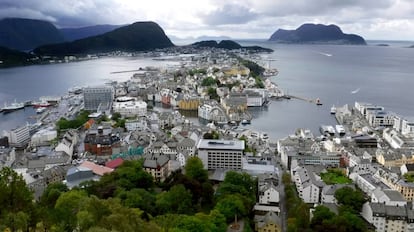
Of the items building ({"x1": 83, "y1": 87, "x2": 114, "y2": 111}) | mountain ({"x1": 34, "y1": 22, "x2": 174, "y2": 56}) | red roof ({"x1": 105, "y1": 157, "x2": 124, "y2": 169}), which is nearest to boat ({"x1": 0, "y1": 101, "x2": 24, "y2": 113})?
building ({"x1": 83, "y1": 87, "x2": 114, "y2": 111})

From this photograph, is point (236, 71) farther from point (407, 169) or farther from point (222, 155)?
point (407, 169)

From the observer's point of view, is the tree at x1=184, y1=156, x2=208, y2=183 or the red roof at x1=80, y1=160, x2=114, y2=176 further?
the red roof at x1=80, y1=160, x2=114, y2=176

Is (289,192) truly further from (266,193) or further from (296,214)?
(296,214)

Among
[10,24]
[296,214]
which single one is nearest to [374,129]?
[296,214]

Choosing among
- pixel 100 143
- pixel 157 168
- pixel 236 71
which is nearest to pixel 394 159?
pixel 157 168

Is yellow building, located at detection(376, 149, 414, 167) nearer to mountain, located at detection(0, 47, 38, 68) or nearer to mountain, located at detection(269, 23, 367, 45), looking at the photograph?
mountain, located at detection(0, 47, 38, 68)

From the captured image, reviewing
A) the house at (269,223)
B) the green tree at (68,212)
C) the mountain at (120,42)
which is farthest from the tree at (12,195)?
the mountain at (120,42)

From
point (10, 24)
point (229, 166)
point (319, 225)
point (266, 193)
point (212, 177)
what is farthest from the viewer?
point (10, 24)
